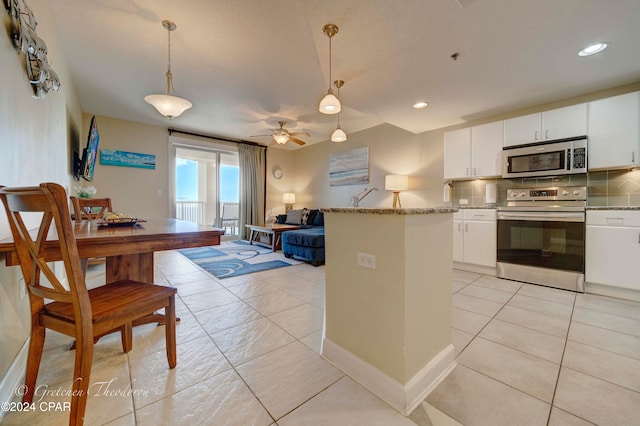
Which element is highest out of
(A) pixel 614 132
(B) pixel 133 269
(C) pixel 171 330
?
(A) pixel 614 132

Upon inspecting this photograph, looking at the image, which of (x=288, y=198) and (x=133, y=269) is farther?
(x=288, y=198)

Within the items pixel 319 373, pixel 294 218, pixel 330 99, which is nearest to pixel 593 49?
pixel 330 99

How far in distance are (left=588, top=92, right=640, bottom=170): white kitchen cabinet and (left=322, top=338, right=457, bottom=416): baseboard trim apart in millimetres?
2894

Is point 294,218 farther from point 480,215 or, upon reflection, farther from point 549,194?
point 549,194

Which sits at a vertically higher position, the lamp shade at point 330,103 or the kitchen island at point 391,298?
the lamp shade at point 330,103

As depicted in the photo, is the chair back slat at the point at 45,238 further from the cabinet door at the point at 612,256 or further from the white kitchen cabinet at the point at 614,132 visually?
the white kitchen cabinet at the point at 614,132

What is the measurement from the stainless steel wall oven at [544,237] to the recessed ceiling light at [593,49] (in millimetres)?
1448

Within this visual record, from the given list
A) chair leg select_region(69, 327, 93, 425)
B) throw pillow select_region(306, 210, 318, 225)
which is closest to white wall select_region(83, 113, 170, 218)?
throw pillow select_region(306, 210, 318, 225)

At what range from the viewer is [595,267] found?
2.60m

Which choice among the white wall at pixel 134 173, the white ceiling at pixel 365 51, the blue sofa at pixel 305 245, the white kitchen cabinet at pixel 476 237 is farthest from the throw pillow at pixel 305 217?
the white kitchen cabinet at pixel 476 237

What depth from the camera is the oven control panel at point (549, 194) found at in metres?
2.85

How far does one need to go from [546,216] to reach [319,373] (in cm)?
312

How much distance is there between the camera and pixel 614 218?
2.51 meters

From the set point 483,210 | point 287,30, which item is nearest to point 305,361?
point 287,30
